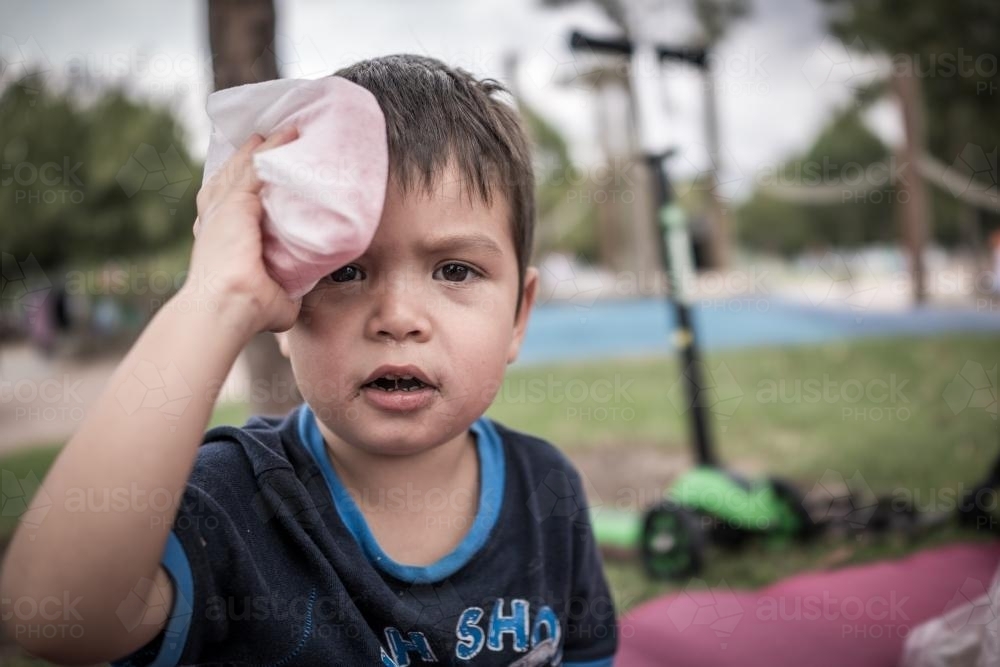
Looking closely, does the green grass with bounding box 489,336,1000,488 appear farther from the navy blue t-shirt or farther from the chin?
the chin

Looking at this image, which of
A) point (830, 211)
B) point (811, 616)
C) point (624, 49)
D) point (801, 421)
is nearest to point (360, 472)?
point (811, 616)

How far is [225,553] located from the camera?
85 cm

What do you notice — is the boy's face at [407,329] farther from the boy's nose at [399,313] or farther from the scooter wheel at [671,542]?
the scooter wheel at [671,542]

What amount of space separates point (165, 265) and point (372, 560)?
390 inches

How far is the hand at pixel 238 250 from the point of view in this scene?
2.56 ft

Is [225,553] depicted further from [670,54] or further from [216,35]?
[670,54]

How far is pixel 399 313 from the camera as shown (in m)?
0.92

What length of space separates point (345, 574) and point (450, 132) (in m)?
0.59

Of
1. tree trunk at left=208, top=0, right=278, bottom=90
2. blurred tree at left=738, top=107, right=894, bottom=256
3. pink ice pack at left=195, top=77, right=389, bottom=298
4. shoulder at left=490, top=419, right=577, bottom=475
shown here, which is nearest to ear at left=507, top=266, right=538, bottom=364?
shoulder at left=490, top=419, right=577, bottom=475

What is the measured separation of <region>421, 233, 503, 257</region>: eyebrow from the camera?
0.97 metres

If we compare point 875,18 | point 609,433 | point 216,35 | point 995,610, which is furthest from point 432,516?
point 875,18

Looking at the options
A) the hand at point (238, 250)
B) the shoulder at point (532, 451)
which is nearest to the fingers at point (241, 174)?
the hand at point (238, 250)

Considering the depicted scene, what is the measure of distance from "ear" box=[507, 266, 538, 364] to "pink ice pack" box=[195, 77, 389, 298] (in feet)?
1.41

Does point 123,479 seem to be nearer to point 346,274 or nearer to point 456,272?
point 346,274
